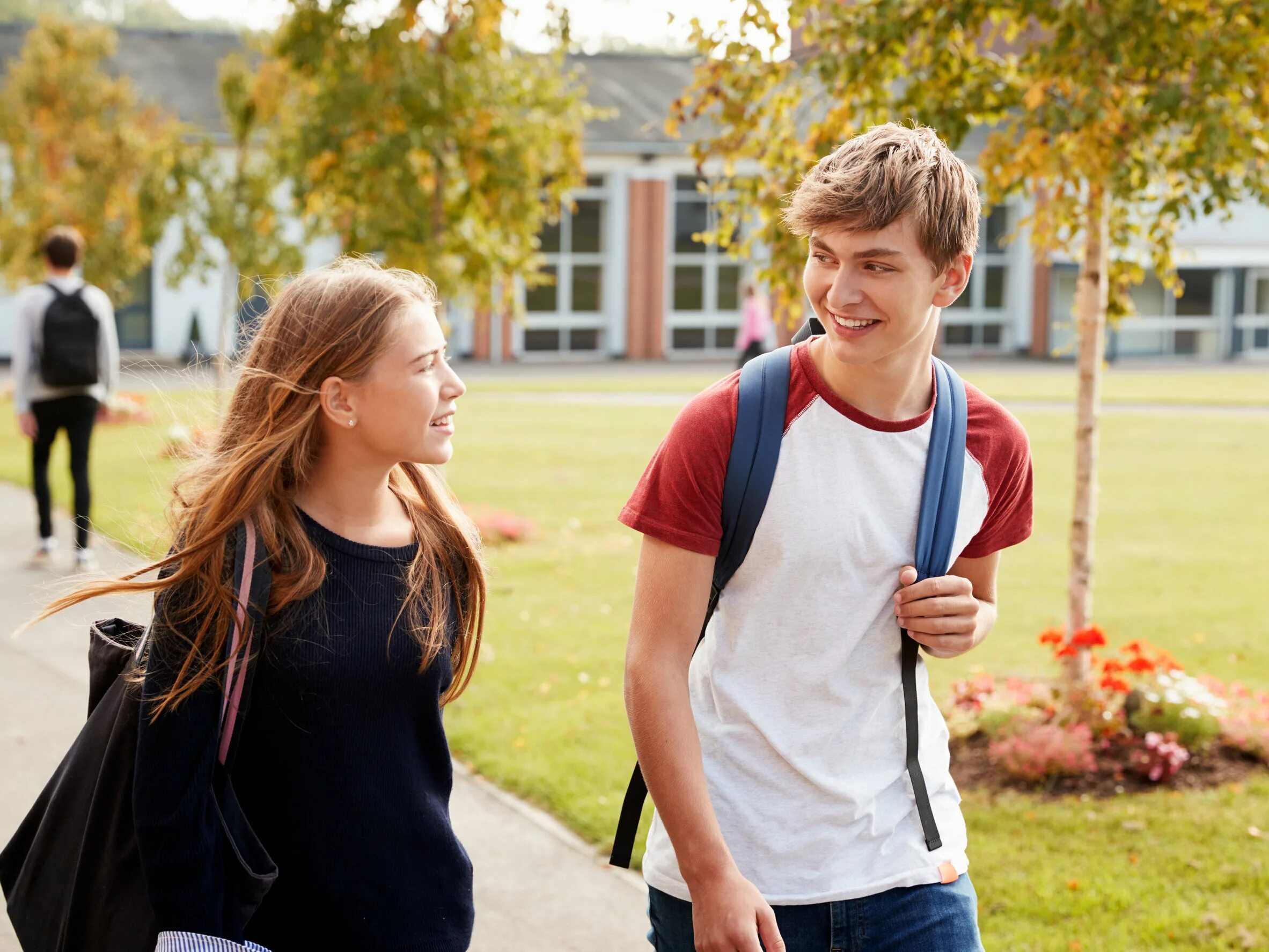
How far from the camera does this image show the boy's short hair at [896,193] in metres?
2.21

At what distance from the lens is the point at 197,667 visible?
7.54ft

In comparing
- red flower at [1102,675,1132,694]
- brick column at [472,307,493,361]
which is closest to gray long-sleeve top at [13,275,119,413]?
red flower at [1102,675,1132,694]

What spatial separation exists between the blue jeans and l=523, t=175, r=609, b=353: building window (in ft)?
123

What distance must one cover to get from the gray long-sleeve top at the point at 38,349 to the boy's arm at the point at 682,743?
7.85 metres

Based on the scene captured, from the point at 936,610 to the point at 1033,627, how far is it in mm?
6874

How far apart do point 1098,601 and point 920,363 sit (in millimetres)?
7796

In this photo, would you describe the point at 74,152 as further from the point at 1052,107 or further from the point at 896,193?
the point at 896,193

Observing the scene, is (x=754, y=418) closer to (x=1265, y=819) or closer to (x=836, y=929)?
(x=836, y=929)

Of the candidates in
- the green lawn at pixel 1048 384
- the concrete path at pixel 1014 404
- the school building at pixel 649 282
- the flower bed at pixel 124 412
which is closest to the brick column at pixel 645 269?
the school building at pixel 649 282

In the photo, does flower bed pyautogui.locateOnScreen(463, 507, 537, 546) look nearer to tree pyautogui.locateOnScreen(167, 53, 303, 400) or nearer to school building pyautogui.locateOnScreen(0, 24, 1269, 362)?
tree pyautogui.locateOnScreen(167, 53, 303, 400)

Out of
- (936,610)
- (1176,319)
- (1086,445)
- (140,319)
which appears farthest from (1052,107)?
(1176,319)

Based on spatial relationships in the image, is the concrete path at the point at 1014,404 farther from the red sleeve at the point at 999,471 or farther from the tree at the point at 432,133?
the red sleeve at the point at 999,471

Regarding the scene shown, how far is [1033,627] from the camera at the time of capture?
882 cm

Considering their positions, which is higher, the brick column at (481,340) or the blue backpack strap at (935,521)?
the blue backpack strap at (935,521)
